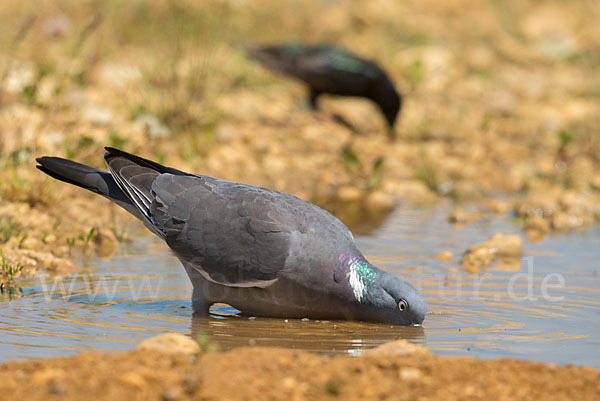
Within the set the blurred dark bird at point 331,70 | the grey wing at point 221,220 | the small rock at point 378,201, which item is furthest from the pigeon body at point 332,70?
the grey wing at point 221,220

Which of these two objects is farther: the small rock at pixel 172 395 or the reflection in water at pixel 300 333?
the reflection in water at pixel 300 333

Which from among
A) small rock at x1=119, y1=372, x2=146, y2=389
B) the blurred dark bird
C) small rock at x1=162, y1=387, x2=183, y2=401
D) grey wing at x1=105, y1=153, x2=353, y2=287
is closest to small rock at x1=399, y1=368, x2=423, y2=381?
small rock at x1=162, y1=387, x2=183, y2=401

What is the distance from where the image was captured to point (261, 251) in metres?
4.75

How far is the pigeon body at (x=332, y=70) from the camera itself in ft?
34.6

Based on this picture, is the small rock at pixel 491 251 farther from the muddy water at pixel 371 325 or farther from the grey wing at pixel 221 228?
the grey wing at pixel 221 228

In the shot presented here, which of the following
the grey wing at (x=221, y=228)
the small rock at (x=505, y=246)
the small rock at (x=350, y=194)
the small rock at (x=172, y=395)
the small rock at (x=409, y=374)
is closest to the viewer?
the small rock at (x=172, y=395)

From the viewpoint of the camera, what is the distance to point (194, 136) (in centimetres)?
840

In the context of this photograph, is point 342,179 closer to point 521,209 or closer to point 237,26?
point 521,209

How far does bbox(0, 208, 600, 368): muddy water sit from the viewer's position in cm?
431

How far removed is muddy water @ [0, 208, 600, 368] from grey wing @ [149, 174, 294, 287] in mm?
265

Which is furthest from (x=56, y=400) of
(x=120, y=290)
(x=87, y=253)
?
(x=87, y=253)

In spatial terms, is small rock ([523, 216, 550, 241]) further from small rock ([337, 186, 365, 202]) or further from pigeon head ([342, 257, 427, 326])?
pigeon head ([342, 257, 427, 326])

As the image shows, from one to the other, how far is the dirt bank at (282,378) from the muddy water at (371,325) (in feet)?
1.97

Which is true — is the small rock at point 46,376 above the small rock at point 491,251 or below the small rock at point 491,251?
below
